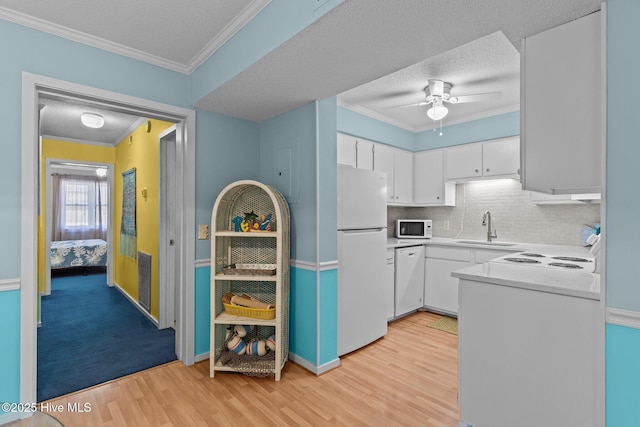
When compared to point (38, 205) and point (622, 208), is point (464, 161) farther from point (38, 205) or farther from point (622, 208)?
point (38, 205)

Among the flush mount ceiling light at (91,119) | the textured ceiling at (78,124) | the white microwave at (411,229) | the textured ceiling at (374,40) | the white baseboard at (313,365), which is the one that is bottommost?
the white baseboard at (313,365)

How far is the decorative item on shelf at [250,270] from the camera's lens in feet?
8.74

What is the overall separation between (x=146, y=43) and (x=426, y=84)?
2.34 m

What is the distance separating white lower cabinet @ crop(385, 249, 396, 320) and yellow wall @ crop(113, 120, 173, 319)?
2602 mm

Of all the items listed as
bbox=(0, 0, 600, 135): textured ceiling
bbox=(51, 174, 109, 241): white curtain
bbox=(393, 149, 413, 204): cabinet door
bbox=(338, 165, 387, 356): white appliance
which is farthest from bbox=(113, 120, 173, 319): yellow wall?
bbox=(51, 174, 109, 241): white curtain

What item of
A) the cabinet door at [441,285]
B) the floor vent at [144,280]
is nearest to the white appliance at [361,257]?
the cabinet door at [441,285]

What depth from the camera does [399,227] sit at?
441 centimetres

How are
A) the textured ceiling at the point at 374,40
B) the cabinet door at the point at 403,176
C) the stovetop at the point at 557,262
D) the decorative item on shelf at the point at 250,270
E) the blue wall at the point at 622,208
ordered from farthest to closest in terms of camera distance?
the cabinet door at the point at 403,176 < the decorative item on shelf at the point at 250,270 < the stovetop at the point at 557,262 < the textured ceiling at the point at 374,40 < the blue wall at the point at 622,208

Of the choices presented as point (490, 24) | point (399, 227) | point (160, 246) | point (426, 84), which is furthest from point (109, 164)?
point (490, 24)

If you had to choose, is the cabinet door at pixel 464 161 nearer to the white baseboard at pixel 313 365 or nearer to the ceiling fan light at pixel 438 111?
the ceiling fan light at pixel 438 111

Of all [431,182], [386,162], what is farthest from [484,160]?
[386,162]

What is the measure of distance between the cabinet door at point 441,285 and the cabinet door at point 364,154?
4.72 feet

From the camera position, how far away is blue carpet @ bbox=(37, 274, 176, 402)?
253 centimetres

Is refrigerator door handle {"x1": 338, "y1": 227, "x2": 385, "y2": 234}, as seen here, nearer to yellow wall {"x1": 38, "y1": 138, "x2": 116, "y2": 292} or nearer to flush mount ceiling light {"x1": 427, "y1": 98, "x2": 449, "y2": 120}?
flush mount ceiling light {"x1": 427, "y1": 98, "x2": 449, "y2": 120}
